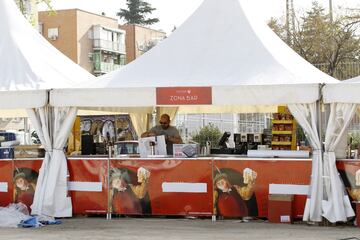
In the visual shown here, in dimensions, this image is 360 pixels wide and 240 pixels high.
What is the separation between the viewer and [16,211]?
12.1 metres

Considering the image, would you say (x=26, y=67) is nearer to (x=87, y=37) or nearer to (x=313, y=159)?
(x=313, y=159)

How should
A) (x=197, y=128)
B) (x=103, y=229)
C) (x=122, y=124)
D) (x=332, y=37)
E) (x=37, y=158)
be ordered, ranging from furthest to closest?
1. (x=332, y=37)
2. (x=197, y=128)
3. (x=122, y=124)
4. (x=37, y=158)
5. (x=103, y=229)

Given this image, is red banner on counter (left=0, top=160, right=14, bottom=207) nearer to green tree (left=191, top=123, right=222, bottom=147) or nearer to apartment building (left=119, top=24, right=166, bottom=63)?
green tree (left=191, top=123, right=222, bottom=147)

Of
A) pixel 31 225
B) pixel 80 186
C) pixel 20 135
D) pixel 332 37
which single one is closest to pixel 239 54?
pixel 80 186

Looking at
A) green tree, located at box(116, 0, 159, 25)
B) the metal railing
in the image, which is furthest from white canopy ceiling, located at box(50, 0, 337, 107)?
green tree, located at box(116, 0, 159, 25)

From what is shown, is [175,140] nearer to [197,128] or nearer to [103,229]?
[103,229]

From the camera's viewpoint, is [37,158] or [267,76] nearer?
[267,76]

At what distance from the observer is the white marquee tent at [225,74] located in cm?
1131

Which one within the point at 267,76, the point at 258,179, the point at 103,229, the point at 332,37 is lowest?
the point at 103,229

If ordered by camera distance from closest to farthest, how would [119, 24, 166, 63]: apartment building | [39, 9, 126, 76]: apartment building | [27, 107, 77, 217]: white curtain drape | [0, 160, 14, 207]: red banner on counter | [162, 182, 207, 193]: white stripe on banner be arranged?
[162, 182, 207, 193]: white stripe on banner
[27, 107, 77, 217]: white curtain drape
[0, 160, 14, 207]: red banner on counter
[39, 9, 126, 76]: apartment building
[119, 24, 166, 63]: apartment building

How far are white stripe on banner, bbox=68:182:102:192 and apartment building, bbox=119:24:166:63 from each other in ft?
241

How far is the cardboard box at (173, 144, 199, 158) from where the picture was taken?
476 inches

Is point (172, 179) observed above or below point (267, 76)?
below

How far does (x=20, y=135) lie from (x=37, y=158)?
41.7 feet
